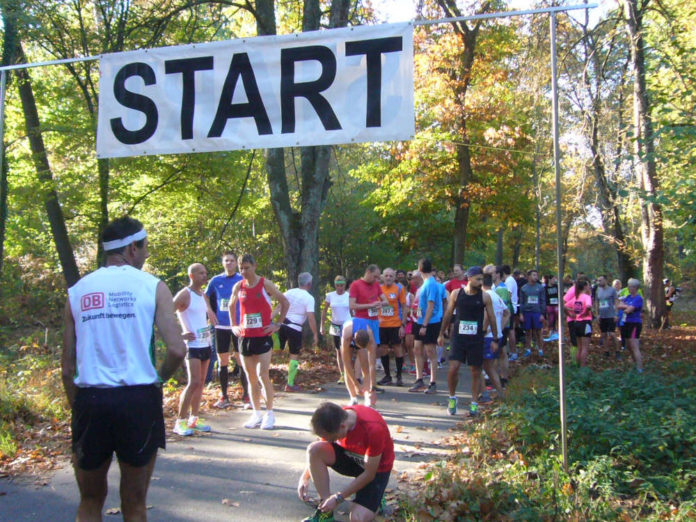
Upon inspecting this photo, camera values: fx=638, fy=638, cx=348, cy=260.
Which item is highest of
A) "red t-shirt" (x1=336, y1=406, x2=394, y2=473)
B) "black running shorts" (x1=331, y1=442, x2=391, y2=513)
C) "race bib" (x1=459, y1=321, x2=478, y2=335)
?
"race bib" (x1=459, y1=321, x2=478, y2=335)

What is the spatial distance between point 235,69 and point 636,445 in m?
5.07

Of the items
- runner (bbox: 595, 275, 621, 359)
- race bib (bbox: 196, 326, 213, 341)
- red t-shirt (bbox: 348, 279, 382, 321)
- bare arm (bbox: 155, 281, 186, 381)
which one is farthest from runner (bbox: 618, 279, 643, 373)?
bare arm (bbox: 155, 281, 186, 381)

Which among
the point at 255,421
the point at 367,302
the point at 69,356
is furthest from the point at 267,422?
the point at 69,356

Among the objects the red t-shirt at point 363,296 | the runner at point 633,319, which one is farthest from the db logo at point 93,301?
the runner at point 633,319

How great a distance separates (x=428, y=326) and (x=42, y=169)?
34.3 feet

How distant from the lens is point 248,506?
5.25 metres

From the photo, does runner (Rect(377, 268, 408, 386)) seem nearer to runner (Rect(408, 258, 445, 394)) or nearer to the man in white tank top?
runner (Rect(408, 258, 445, 394))

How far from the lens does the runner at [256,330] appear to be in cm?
775

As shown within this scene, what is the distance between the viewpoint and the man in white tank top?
7.48 meters

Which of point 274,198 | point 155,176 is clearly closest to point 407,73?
point 274,198

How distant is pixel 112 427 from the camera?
128 inches

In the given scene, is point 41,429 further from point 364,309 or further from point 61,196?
point 61,196

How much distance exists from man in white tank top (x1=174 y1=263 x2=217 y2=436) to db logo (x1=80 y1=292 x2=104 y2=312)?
4.02 meters

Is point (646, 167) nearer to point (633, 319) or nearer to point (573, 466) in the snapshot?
point (633, 319)
